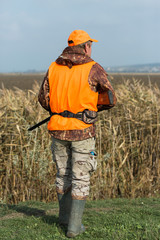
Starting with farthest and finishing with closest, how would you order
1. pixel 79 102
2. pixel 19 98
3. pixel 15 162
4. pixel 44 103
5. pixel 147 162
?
pixel 19 98 → pixel 147 162 → pixel 15 162 → pixel 44 103 → pixel 79 102

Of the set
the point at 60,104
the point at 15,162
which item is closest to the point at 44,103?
the point at 60,104

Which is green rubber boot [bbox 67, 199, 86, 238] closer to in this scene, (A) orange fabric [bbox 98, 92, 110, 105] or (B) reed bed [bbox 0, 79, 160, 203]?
(A) orange fabric [bbox 98, 92, 110, 105]

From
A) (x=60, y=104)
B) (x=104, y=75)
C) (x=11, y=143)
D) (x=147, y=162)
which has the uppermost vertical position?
(x=104, y=75)

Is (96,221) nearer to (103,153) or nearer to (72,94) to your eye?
(72,94)

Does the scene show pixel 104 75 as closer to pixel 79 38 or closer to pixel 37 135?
pixel 79 38

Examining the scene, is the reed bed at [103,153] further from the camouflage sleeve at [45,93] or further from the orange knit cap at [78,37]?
the orange knit cap at [78,37]

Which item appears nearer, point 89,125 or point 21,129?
point 89,125

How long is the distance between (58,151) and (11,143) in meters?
2.93

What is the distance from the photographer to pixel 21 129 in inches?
275

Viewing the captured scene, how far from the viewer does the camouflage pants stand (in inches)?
154

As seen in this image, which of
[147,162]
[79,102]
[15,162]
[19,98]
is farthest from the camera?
[19,98]

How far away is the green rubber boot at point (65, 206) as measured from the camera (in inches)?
164

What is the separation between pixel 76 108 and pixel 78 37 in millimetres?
823

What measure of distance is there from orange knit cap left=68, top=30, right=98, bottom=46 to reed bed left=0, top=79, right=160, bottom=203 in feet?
10.0
